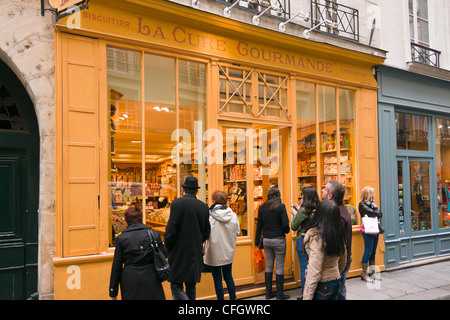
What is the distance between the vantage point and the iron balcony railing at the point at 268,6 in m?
7.52

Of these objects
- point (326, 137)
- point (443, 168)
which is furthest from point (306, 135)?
point (443, 168)

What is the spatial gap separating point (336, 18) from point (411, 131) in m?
3.61

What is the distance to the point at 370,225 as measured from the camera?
8.02 m

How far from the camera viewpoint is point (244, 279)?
7.09m

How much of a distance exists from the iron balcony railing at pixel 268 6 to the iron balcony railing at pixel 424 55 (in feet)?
14.7

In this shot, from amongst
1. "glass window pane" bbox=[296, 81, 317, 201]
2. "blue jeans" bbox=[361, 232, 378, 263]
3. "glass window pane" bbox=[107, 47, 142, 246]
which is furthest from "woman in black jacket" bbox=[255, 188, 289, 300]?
"blue jeans" bbox=[361, 232, 378, 263]

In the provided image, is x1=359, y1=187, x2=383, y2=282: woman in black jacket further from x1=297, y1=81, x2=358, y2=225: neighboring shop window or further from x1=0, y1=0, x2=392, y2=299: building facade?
x1=297, y1=81, x2=358, y2=225: neighboring shop window

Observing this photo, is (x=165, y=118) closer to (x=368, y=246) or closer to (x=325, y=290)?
(x=325, y=290)

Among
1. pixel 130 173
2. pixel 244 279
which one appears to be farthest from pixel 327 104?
pixel 130 173

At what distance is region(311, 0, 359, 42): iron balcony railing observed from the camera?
8.68 meters

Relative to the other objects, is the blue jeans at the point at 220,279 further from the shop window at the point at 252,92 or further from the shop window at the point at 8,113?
the shop window at the point at 8,113

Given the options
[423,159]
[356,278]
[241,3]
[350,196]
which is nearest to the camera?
[241,3]

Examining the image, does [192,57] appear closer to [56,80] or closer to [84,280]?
[56,80]

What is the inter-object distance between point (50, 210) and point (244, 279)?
3.57 metres
